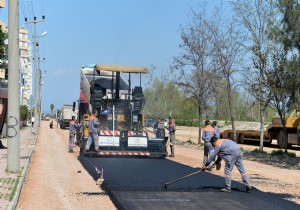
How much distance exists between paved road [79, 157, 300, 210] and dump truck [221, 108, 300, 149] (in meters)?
11.4

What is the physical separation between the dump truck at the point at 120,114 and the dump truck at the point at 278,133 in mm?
7837

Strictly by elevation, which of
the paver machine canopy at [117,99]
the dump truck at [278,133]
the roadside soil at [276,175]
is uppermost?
the paver machine canopy at [117,99]

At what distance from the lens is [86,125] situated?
1995 centimetres

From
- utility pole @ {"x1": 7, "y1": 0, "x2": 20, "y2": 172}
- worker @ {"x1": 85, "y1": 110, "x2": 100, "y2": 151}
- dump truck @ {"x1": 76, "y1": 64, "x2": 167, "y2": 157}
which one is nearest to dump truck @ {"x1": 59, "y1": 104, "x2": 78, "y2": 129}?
dump truck @ {"x1": 76, "y1": 64, "x2": 167, "y2": 157}

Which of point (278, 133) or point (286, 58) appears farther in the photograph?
point (278, 133)

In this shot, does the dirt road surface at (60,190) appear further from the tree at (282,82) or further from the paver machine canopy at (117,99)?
the tree at (282,82)

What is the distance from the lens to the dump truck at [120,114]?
18.4 m

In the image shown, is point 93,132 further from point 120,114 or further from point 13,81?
point 13,81

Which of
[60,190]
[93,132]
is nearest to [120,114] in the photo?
[93,132]

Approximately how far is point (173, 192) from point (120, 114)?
937 cm

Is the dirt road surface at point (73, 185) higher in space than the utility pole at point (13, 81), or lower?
lower

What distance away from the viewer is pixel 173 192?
34.5 feet

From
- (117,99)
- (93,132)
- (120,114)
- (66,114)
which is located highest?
(66,114)

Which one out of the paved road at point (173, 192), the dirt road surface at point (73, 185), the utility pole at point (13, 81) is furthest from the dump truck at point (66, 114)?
the utility pole at point (13, 81)
